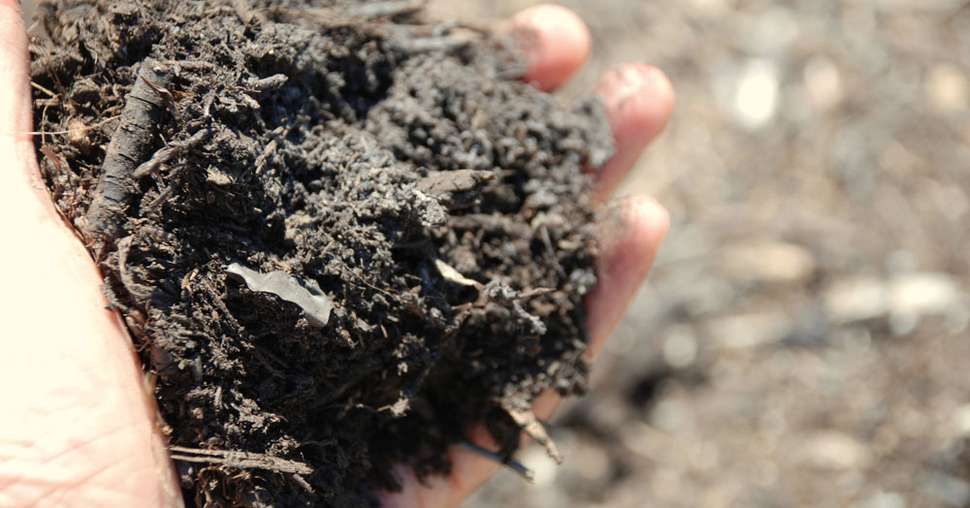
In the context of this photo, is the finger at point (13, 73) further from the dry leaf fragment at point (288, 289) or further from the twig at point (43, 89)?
the dry leaf fragment at point (288, 289)

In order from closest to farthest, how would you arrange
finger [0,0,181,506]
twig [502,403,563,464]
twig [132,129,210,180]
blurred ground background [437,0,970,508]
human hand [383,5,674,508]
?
finger [0,0,181,506], twig [132,129,210,180], twig [502,403,563,464], human hand [383,5,674,508], blurred ground background [437,0,970,508]

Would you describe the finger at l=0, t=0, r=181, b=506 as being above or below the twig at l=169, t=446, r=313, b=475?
above

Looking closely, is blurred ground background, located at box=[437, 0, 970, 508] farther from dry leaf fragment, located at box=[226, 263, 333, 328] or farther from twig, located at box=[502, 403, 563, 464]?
dry leaf fragment, located at box=[226, 263, 333, 328]

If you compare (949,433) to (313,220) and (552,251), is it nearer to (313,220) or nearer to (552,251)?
(552,251)

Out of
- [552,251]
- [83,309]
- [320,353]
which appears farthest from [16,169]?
[552,251]

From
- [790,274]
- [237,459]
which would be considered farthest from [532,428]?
[790,274]

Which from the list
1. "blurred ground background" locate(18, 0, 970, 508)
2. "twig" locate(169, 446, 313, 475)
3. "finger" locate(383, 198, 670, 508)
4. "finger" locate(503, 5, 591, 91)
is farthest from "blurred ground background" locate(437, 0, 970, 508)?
"twig" locate(169, 446, 313, 475)
